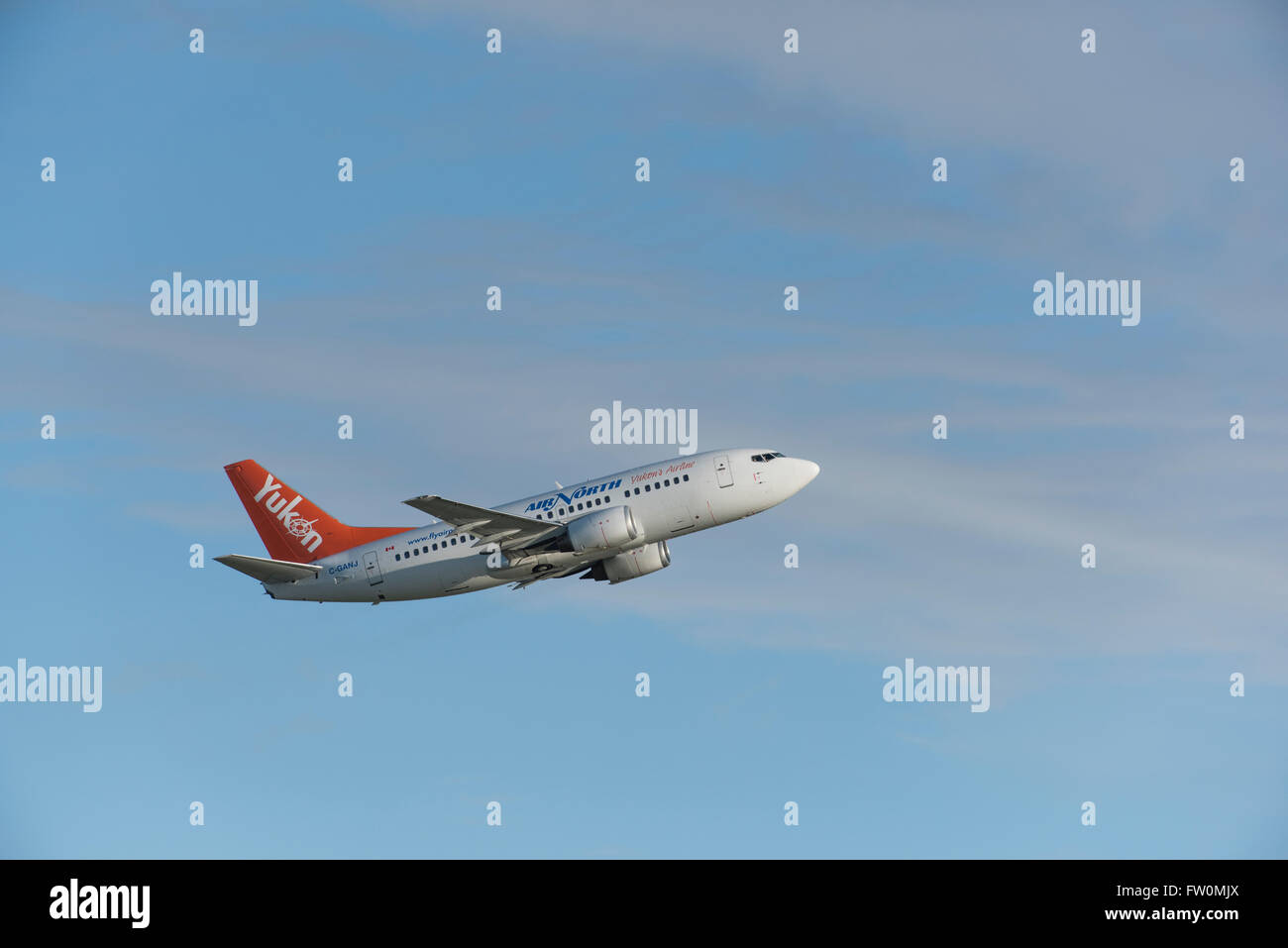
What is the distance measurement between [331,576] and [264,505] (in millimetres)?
9988

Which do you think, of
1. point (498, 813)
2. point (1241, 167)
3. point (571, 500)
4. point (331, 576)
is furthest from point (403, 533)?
point (1241, 167)

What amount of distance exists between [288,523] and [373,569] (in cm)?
964

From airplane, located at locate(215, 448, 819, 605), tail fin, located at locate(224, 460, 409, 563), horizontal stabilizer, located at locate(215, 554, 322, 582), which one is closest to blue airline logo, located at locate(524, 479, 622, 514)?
airplane, located at locate(215, 448, 819, 605)

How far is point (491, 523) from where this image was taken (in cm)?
10225

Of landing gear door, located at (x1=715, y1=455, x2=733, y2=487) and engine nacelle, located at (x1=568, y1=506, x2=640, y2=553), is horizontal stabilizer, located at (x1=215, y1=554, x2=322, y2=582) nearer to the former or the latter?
engine nacelle, located at (x1=568, y1=506, x2=640, y2=553)

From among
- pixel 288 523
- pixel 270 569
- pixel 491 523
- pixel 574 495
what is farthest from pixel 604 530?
pixel 288 523

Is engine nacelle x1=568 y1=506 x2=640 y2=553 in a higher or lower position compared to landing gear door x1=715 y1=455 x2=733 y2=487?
lower

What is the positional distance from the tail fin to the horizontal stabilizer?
2359 mm

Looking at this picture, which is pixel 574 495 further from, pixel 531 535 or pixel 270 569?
pixel 270 569

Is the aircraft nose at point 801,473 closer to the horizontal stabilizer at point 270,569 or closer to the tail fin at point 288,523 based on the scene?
the tail fin at point 288,523

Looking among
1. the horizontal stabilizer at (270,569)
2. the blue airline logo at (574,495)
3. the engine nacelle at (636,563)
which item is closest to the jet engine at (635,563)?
the engine nacelle at (636,563)

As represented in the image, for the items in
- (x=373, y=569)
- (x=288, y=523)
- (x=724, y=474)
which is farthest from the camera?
(x=288, y=523)

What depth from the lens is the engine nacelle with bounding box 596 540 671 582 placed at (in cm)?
10762

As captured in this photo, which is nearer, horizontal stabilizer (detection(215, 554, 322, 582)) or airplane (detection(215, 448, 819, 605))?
airplane (detection(215, 448, 819, 605))
